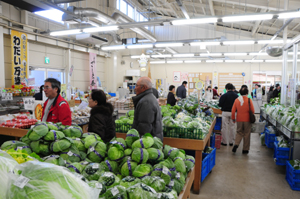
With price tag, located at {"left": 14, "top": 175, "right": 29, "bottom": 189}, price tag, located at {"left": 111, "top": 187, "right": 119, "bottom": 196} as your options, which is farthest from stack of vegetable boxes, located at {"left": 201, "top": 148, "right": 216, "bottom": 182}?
price tag, located at {"left": 14, "top": 175, "right": 29, "bottom": 189}

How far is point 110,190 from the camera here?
130 cm

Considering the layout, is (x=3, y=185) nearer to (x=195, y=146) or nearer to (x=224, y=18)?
(x=195, y=146)

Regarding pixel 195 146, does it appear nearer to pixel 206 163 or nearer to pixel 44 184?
pixel 206 163

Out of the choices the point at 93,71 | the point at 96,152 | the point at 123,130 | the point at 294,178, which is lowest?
the point at 294,178

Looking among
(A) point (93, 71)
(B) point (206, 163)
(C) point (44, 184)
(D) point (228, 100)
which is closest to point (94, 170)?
(C) point (44, 184)

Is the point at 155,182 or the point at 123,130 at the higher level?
the point at 155,182

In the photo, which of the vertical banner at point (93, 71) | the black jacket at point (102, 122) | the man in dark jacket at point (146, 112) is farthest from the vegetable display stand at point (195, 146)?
the vertical banner at point (93, 71)

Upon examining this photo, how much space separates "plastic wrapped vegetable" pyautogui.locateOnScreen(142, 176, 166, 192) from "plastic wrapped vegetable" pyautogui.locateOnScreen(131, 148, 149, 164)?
0.69 ft

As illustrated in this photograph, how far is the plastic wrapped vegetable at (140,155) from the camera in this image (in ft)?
5.62

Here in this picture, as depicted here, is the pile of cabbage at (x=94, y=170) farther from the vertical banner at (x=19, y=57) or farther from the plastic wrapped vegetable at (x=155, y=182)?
the vertical banner at (x=19, y=57)

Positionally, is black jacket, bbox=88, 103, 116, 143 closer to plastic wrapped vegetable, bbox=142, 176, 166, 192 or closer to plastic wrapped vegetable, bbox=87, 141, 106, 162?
plastic wrapped vegetable, bbox=87, 141, 106, 162

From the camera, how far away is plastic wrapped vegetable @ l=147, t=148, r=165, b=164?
5.88ft

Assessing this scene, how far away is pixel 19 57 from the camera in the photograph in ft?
26.1

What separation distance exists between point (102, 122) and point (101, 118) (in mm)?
50
